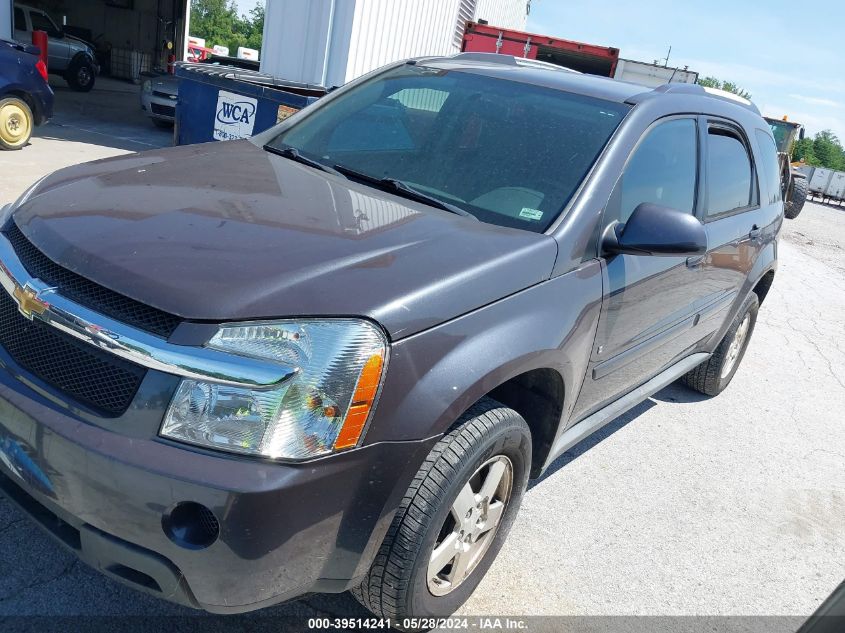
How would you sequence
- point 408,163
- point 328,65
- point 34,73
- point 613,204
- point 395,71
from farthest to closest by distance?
point 328,65 → point 34,73 → point 395,71 → point 408,163 → point 613,204

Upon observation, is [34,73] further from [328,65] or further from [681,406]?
[681,406]

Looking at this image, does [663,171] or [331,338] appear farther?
[663,171]

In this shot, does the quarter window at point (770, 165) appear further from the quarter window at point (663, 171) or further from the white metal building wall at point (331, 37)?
the white metal building wall at point (331, 37)

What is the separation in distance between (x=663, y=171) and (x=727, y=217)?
90cm

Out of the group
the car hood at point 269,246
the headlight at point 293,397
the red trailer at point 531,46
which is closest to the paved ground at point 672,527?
the headlight at point 293,397

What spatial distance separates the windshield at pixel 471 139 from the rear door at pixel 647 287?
235 mm

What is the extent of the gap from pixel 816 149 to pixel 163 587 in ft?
299

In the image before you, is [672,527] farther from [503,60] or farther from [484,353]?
[503,60]

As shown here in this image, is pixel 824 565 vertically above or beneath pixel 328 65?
beneath

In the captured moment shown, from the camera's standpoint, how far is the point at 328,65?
33.2ft

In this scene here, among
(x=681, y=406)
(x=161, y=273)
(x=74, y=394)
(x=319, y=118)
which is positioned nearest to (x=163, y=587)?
(x=74, y=394)

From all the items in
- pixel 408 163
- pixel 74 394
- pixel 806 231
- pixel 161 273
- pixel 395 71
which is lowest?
pixel 806 231

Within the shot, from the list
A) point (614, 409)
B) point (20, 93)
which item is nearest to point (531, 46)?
point (20, 93)

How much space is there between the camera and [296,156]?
3137mm
